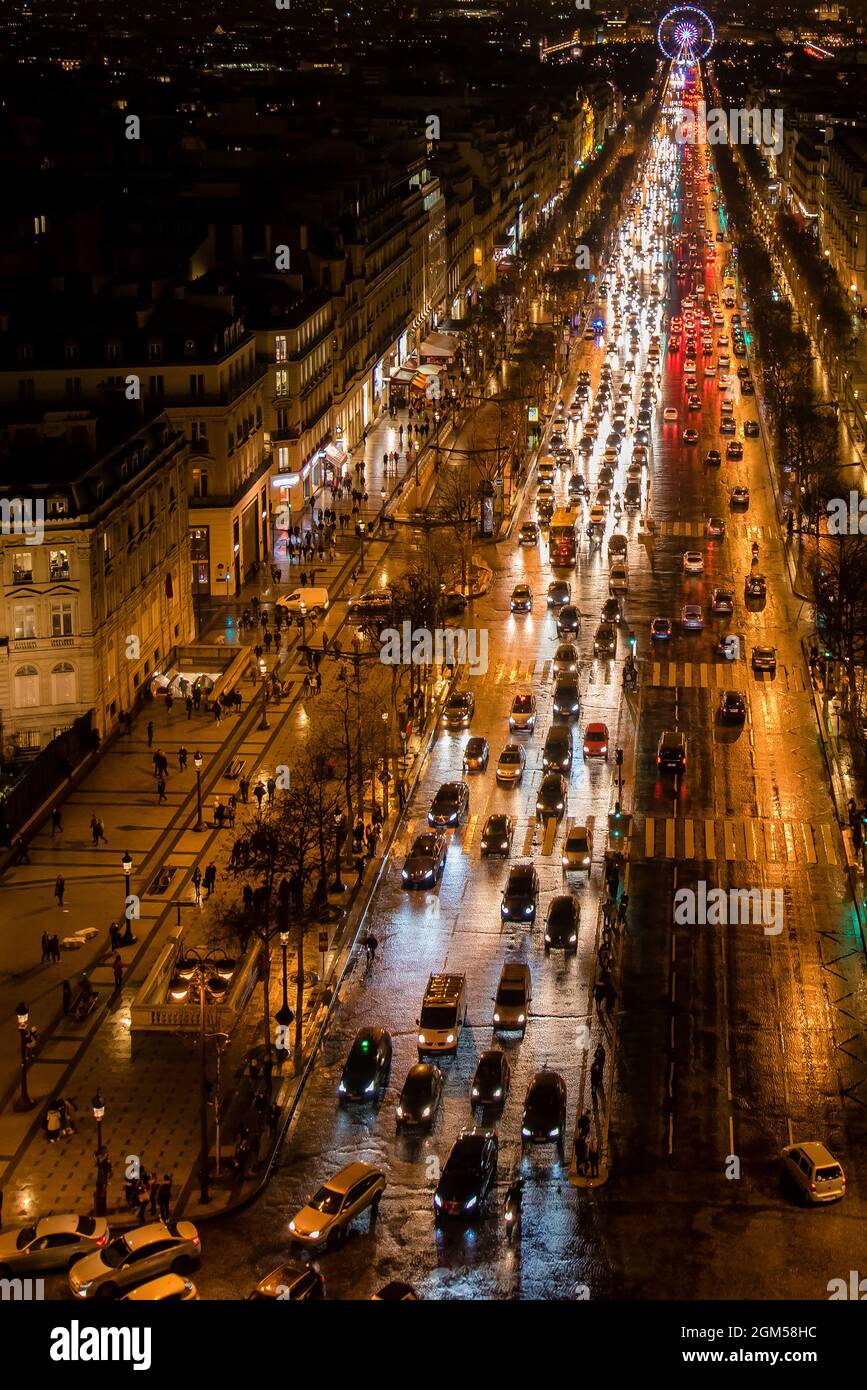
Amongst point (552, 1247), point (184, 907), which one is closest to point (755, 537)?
point (184, 907)

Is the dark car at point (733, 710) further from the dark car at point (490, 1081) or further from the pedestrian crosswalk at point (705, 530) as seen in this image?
the dark car at point (490, 1081)

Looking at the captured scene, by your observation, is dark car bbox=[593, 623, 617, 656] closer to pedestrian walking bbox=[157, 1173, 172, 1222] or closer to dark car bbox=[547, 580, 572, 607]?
dark car bbox=[547, 580, 572, 607]

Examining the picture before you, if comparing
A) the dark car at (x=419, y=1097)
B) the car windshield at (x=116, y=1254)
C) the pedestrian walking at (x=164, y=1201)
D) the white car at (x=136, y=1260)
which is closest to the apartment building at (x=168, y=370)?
the dark car at (x=419, y=1097)

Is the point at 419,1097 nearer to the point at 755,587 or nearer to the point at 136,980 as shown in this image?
the point at 136,980

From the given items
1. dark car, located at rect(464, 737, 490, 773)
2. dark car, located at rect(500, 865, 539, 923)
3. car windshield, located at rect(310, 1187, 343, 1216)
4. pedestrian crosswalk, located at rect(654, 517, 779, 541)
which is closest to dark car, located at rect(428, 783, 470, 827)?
dark car, located at rect(464, 737, 490, 773)

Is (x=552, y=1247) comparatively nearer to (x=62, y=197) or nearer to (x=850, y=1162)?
(x=850, y=1162)
